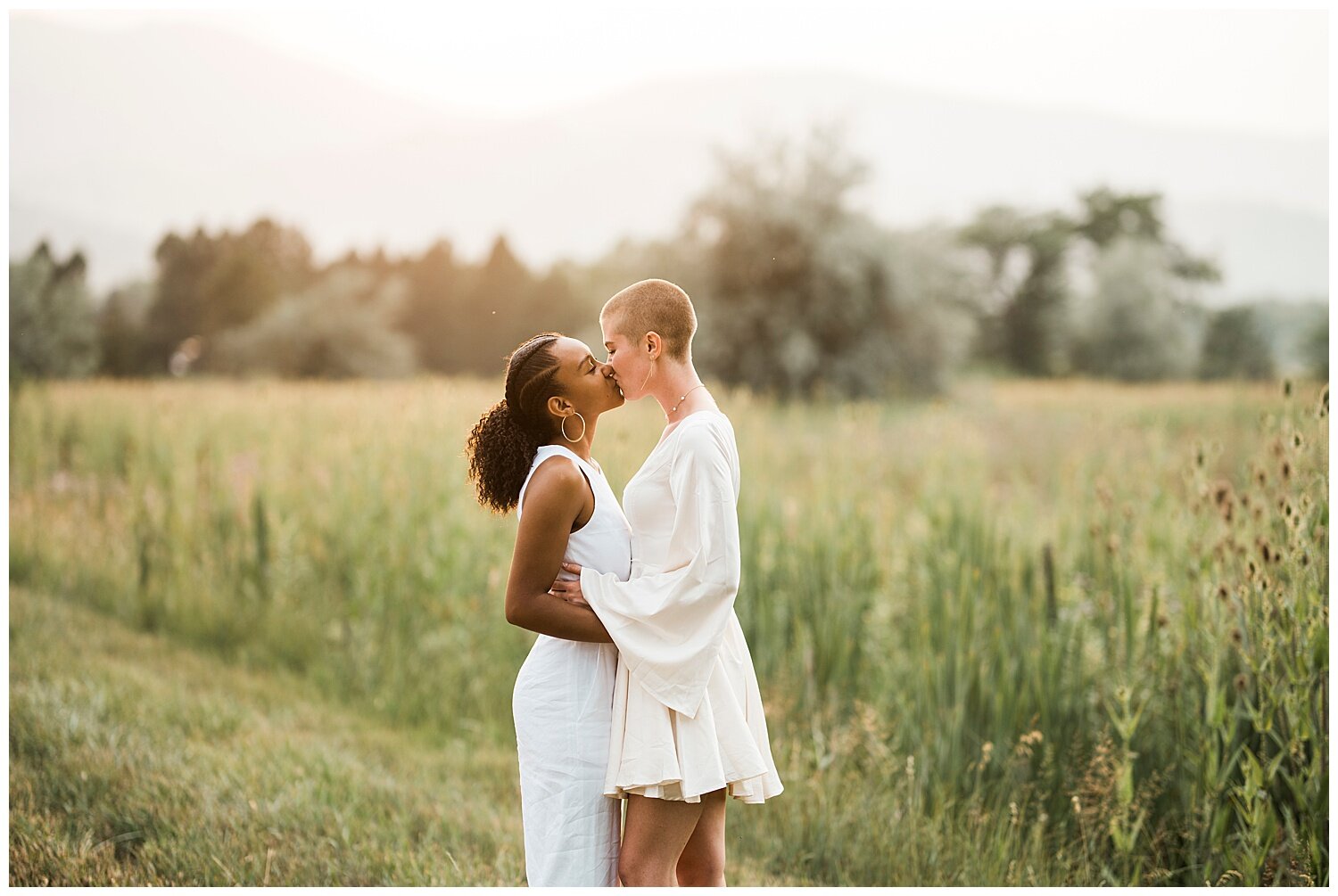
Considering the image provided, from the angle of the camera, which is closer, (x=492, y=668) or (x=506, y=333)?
(x=492, y=668)

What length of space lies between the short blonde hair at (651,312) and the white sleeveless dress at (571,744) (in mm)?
A: 314

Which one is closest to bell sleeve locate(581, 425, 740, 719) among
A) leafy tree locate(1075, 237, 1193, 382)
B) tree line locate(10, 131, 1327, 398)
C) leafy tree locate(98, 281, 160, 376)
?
leafy tree locate(98, 281, 160, 376)

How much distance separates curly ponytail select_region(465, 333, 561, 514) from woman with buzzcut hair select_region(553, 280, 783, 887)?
159 millimetres

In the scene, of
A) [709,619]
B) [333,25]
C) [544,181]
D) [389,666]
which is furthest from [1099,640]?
[544,181]

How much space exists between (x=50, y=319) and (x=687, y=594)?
6758 millimetres

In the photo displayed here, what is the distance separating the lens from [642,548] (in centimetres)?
229

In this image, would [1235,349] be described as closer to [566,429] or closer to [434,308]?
[434,308]

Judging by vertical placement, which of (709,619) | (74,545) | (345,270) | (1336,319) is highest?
(345,270)

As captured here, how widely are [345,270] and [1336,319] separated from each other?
10675 mm

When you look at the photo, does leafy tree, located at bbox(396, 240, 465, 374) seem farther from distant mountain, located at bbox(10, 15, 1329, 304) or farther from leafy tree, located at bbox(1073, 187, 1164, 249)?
leafy tree, located at bbox(1073, 187, 1164, 249)

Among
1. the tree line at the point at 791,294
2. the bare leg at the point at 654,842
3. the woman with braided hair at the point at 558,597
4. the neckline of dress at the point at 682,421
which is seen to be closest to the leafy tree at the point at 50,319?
the tree line at the point at 791,294

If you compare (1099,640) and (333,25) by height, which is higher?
(333,25)

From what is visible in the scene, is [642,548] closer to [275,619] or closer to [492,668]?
[492,668]

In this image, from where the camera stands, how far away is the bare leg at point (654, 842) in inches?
86.7
